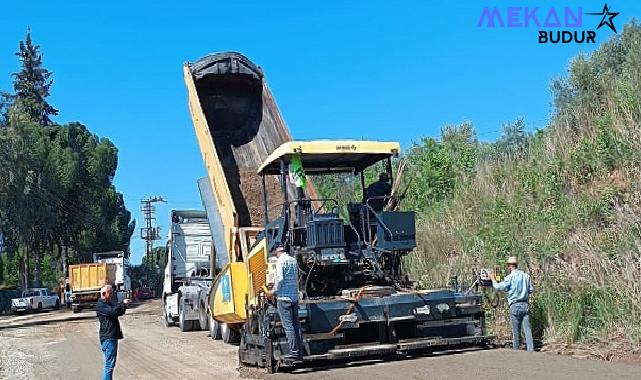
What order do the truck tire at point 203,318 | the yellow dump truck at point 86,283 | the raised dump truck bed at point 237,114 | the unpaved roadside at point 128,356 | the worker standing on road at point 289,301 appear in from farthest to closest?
the yellow dump truck at point 86,283
the truck tire at point 203,318
the raised dump truck bed at point 237,114
the unpaved roadside at point 128,356
the worker standing on road at point 289,301

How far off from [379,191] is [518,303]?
2665 mm

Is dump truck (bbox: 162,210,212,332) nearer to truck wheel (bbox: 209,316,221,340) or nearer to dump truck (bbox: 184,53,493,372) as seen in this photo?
truck wheel (bbox: 209,316,221,340)

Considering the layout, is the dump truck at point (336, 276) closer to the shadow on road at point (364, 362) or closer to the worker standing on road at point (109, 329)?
the shadow on road at point (364, 362)

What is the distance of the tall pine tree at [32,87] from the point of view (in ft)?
190

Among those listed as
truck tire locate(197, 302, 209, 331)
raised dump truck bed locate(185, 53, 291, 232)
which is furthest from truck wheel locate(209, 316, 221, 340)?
raised dump truck bed locate(185, 53, 291, 232)

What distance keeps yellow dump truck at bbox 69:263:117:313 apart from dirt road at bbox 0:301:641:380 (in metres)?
13.1

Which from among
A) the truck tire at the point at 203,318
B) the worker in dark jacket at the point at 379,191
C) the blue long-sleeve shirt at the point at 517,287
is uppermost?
the worker in dark jacket at the point at 379,191

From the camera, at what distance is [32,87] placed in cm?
5900

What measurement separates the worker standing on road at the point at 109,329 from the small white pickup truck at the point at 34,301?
34.1m

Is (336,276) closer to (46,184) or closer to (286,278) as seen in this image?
(286,278)

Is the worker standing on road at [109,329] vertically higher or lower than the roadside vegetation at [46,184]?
lower

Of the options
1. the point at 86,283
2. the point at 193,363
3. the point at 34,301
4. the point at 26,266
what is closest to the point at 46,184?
the point at 26,266

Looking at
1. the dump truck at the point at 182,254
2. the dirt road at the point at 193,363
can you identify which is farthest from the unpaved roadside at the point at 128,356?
the dump truck at the point at 182,254

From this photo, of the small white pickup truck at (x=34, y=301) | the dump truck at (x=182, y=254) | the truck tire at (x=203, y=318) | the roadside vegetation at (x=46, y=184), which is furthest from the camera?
the roadside vegetation at (x=46, y=184)
